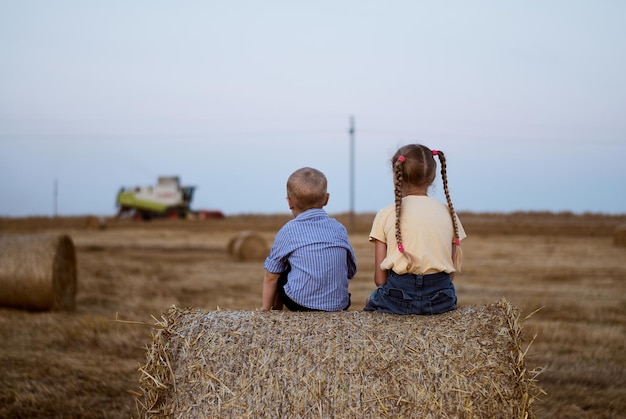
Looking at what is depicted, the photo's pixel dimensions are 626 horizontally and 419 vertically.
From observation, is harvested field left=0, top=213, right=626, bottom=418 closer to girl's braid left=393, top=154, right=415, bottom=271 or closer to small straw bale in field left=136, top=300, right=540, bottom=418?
small straw bale in field left=136, top=300, right=540, bottom=418

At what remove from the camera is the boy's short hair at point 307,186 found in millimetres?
4488

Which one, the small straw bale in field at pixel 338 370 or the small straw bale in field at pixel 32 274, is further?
the small straw bale in field at pixel 32 274

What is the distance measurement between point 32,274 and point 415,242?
6764mm

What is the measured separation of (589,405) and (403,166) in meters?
2.61

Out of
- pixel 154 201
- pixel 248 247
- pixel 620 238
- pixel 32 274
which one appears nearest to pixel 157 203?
pixel 154 201

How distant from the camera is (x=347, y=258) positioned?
4.59m

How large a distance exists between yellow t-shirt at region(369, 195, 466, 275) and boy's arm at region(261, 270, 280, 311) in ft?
2.21

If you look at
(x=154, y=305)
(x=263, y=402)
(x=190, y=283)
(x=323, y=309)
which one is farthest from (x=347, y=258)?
(x=190, y=283)

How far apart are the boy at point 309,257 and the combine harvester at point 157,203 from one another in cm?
4220

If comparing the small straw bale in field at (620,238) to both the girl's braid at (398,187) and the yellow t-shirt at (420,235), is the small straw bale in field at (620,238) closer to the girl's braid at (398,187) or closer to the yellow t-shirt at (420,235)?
the yellow t-shirt at (420,235)

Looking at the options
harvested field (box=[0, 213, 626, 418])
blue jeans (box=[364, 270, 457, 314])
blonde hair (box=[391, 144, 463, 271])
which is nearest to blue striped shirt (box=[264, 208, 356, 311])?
blue jeans (box=[364, 270, 457, 314])

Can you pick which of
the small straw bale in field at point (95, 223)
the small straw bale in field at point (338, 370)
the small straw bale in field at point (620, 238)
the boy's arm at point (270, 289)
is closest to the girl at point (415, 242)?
the small straw bale in field at point (338, 370)

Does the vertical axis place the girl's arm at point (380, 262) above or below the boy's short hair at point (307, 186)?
below

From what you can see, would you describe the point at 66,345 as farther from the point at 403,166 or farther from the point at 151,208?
the point at 151,208
